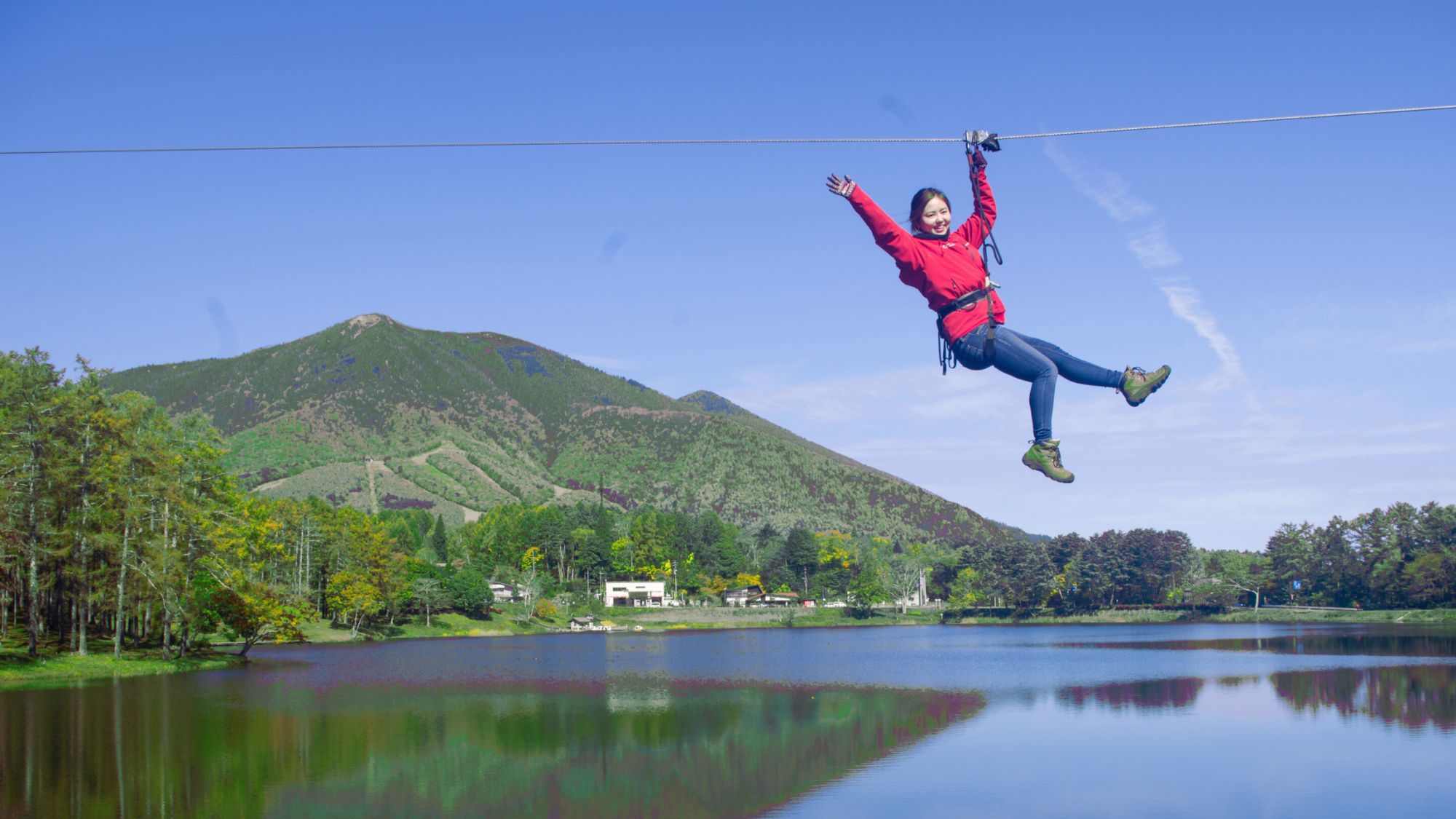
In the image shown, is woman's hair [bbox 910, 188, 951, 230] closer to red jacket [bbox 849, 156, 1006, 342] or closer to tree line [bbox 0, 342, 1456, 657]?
red jacket [bbox 849, 156, 1006, 342]

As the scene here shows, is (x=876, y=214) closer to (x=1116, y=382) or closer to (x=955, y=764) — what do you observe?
(x=1116, y=382)

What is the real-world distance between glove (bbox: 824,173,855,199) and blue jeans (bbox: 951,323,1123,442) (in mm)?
1707

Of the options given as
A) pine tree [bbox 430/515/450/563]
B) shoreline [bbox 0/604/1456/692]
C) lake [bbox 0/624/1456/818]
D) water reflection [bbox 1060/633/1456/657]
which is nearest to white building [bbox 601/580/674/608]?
shoreline [bbox 0/604/1456/692]

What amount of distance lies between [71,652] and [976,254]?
56.7m

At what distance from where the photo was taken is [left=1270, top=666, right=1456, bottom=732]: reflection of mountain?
4316 centimetres

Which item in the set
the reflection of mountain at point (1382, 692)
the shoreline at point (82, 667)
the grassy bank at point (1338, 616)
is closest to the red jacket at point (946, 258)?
the reflection of mountain at point (1382, 692)

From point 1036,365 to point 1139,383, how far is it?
936mm

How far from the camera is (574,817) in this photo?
26422mm

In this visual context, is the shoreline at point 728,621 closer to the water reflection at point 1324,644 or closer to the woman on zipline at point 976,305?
the water reflection at point 1324,644

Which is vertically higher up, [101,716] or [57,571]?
[57,571]

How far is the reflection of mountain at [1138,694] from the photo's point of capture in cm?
4828

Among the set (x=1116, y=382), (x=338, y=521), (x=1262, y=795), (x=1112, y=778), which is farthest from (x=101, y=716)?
(x=338, y=521)

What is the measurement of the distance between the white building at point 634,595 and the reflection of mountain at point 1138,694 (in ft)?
294

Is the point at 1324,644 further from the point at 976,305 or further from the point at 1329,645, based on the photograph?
the point at 976,305
